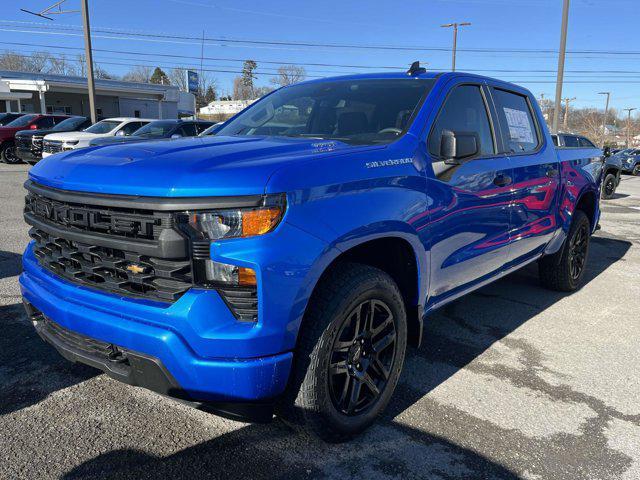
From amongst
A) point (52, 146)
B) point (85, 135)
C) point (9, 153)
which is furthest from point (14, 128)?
point (85, 135)

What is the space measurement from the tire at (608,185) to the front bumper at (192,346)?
15736 millimetres

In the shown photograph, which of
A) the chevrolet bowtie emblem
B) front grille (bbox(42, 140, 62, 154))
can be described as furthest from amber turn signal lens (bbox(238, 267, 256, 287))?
front grille (bbox(42, 140, 62, 154))

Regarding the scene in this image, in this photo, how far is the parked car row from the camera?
46.3 ft

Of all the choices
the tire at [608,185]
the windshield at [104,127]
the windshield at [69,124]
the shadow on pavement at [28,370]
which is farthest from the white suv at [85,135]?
the tire at [608,185]

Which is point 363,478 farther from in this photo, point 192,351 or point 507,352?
point 507,352

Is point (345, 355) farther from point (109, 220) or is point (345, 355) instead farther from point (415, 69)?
point (415, 69)

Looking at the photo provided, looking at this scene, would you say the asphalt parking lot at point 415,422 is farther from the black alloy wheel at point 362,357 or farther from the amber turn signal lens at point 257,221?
the amber turn signal lens at point 257,221

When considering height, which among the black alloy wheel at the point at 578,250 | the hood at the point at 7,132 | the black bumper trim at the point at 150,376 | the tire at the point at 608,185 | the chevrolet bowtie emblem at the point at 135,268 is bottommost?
the tire at the point at 608,185

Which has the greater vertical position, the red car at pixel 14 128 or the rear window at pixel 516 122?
the rear window at pixel 516 122

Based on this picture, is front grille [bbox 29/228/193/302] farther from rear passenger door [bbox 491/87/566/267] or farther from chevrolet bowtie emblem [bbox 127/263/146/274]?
rear passenger door [bbox 491/87/566/267]

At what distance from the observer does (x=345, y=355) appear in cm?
263

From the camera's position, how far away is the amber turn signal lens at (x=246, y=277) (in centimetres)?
212

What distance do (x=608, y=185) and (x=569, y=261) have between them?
38.9 ft

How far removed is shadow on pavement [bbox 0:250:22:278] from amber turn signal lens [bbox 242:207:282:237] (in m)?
4.19
